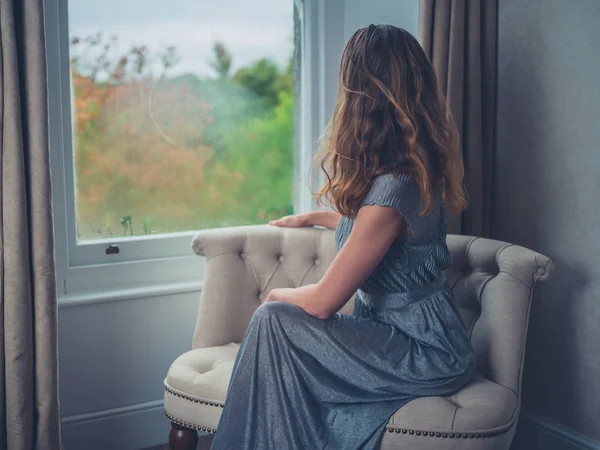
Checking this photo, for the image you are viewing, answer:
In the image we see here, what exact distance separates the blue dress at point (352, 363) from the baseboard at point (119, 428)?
0.94m

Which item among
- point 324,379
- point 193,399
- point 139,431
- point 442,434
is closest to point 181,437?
point 193,399

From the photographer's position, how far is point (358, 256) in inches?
68.6

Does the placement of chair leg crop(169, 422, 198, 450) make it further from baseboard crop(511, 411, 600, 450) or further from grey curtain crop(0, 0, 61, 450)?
baseboard crop(511, 411, 600, 450)

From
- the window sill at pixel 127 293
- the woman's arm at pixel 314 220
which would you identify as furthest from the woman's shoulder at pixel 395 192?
the window sill at pixel 127 293

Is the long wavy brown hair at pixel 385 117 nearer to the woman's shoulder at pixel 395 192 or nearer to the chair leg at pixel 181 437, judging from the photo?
the woman's shoulder at pixel 395 192

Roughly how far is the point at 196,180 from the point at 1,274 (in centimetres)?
87

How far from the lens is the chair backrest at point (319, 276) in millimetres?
1982

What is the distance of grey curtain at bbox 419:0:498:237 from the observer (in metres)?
2.46

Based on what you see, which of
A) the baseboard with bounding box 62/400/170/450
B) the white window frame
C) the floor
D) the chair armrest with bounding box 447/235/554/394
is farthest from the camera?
the floor

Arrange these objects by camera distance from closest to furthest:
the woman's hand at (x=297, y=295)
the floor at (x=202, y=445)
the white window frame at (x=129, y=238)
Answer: the woman's hand at (x=297, y=295) → the white window frame at (x=129, y=238) → the floor at (x=202, y=445)

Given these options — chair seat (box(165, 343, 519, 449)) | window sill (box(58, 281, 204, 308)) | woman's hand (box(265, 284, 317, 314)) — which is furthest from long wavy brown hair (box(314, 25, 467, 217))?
window sill (box(58, 281, 204, 308))

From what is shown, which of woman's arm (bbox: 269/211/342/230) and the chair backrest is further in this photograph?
woman's arm (bbox: 269/211/342/230)

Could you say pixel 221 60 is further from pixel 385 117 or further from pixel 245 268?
pixel 385 117

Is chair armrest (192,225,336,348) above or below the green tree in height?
below
